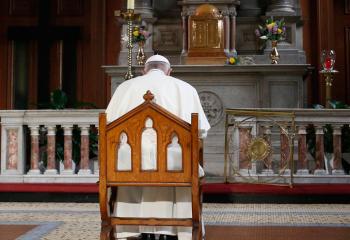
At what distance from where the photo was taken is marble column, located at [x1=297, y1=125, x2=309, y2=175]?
737 centimetres

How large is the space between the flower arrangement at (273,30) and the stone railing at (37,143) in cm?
315

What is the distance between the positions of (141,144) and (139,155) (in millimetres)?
80

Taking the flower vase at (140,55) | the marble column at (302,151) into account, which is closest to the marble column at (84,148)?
the flower vase at (140,55)

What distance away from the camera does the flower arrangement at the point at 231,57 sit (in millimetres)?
9123

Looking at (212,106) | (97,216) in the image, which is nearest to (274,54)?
(212,106)

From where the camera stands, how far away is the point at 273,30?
30.2 ft

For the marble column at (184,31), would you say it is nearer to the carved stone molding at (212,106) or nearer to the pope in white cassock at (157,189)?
the carved stone molding at (212,106)

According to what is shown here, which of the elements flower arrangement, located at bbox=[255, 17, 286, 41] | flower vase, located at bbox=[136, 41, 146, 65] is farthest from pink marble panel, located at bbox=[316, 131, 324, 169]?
flower vase, located at bbox=[136, 41, 146, 65]

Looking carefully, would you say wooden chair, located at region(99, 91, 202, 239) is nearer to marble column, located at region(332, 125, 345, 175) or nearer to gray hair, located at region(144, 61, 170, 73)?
gray hair, located at region(144, 61, 170, 73)

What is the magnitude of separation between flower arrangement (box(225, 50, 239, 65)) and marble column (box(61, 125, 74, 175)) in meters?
2.77

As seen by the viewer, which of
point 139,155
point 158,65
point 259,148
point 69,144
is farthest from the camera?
point 69,144

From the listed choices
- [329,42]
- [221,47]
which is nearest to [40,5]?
[221,47]

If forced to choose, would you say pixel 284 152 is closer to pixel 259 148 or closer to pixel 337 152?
pixel 259 148

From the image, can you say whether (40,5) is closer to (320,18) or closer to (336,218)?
(320,18)
